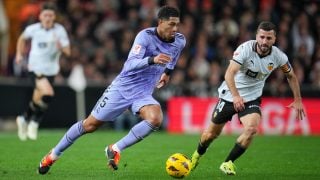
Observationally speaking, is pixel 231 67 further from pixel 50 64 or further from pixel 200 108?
pixel 200 108

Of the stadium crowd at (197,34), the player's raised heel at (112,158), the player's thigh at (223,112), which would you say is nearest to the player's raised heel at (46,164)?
the player's raised heel at (112,158)

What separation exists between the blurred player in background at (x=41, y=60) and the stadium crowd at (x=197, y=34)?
16.8ft

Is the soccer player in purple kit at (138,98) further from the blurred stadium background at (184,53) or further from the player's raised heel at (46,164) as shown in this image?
the blurred stadium background at (184,53)

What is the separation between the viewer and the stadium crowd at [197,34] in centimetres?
2194

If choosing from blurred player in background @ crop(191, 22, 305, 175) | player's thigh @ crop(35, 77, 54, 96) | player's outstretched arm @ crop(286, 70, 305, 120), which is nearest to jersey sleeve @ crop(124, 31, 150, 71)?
blurred player in background @ crop(191, 22, 305, 175)

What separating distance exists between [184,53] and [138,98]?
40.6ft

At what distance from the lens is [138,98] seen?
33.4 ft

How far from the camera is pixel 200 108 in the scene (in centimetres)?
2081

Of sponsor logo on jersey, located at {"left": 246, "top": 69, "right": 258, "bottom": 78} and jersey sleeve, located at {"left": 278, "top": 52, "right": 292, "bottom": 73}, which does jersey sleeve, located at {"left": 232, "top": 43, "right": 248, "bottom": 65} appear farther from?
jersey sleeve, located at {"left": 278, "top": 52, "right": 292, "bottom": 73}

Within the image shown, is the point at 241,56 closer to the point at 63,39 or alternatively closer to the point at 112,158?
the point at 112,158

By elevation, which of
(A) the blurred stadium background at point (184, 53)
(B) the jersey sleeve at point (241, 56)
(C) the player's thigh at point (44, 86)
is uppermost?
(B) the jersey sleeve at point (241, 56)

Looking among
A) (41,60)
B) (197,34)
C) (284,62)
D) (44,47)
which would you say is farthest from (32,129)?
(197,34)

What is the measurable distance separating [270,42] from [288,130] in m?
10.5

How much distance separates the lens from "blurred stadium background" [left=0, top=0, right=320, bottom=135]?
20.9 meters
